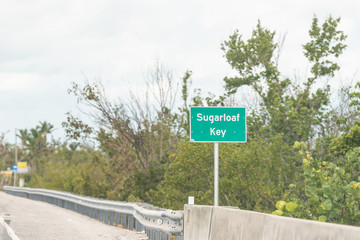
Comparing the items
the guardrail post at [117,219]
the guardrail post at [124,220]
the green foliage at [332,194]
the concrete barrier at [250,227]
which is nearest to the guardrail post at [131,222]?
the guardrail post at [124,220]

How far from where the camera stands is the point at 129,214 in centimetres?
1580

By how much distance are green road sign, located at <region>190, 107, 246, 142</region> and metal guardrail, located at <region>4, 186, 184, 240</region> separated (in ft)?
5.59

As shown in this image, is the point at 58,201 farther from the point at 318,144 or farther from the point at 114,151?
the point at 318,144

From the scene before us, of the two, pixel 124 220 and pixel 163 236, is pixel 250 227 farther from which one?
pixel 124 220

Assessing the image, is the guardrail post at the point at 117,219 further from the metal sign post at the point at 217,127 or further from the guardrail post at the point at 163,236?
the metal sign post at the point at 217,127

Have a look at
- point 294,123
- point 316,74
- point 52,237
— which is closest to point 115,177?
point 294,123

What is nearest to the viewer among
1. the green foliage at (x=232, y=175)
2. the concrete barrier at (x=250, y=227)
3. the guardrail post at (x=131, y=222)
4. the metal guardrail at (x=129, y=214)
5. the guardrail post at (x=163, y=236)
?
the concrete barrier at (x=250, y=227)

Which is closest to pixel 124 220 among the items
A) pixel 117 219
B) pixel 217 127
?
pixel 117 219

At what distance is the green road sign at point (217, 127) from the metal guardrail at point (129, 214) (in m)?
1.70

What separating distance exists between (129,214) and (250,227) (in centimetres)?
907

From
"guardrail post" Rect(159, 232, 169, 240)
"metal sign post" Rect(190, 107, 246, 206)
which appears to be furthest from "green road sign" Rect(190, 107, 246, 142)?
"guardrail post" Rect(159, 232, 169, 240)

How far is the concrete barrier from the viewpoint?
5.18 metres

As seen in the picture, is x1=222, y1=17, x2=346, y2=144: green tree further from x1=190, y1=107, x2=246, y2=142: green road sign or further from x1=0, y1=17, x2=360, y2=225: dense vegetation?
x1=190, y1=107, x2=246, y2=142: green road sign

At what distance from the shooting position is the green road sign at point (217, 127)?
1155 cm
